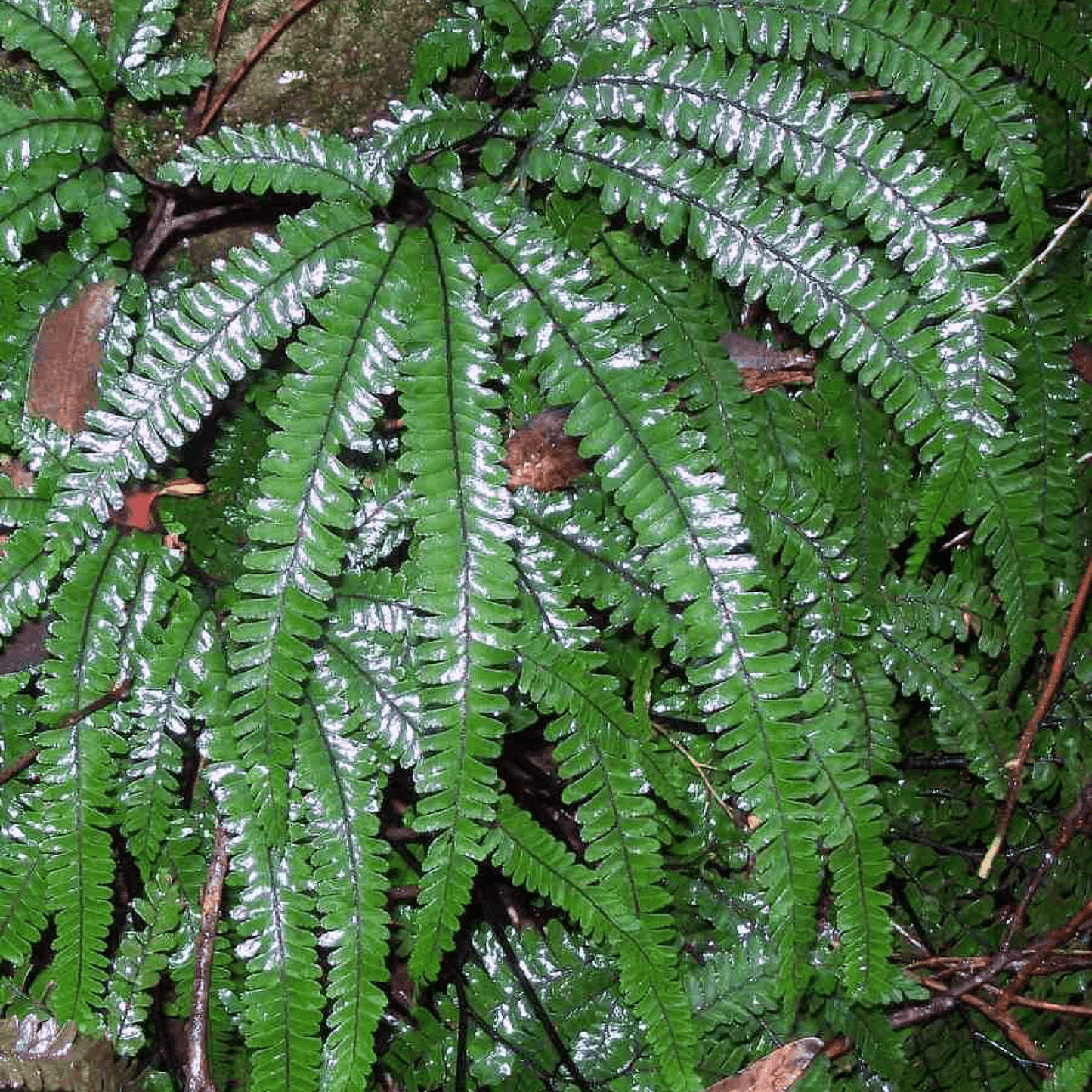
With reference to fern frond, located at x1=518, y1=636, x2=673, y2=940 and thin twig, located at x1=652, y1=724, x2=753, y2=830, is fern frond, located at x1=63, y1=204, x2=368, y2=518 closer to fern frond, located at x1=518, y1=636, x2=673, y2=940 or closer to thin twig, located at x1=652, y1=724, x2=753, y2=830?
fern frond, located at x1=518, y1=636, x2=673, y2=940

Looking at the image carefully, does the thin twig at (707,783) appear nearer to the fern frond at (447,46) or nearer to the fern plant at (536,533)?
the fern plant at (536,533)

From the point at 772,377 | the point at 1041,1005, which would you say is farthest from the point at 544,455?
the point at 1041,1005

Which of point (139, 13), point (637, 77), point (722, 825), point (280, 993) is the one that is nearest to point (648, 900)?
point (722, 825)

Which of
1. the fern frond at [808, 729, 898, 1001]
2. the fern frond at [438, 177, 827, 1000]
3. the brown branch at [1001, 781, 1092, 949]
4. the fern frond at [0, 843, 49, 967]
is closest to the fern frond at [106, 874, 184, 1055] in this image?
the fern frond at [0, 843, 49, 967]

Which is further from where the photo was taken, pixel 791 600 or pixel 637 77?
pixel 791 600

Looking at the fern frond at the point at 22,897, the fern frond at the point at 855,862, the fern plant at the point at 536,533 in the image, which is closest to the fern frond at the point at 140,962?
the fern plant at the point at 536,533

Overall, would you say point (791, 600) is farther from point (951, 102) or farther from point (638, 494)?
point (951, 102)
